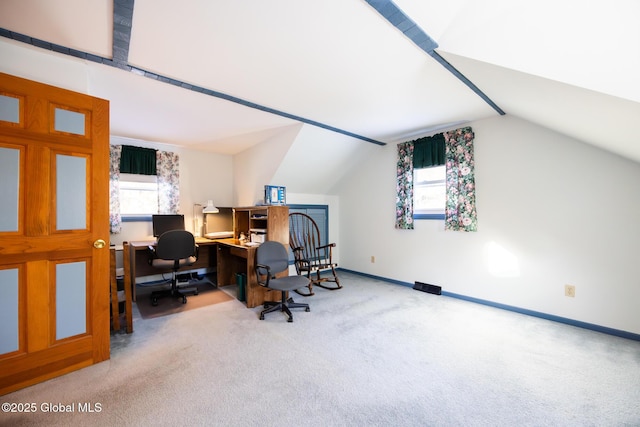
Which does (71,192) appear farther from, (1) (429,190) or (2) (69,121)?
(1) (429,190)

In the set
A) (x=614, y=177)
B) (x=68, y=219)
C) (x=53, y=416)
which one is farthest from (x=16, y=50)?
(x=614, y=177)

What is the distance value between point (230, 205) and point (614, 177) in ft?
17.4

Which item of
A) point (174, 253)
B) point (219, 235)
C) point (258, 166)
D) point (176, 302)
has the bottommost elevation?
point (176, 302)

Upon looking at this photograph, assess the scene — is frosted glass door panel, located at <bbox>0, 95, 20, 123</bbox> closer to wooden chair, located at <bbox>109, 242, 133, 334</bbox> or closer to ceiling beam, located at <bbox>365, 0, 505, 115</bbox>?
wooden chair, located at <bbox>109, 242, 133, 334</bbox>

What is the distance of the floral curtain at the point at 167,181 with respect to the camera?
13.9ft

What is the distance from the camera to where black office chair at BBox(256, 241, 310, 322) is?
285cm

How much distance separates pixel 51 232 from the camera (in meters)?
1.82

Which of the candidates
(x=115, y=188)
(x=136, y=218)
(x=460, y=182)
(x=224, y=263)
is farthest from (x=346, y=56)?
(x=136, y=218)

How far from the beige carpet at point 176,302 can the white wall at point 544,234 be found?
9.67 ft

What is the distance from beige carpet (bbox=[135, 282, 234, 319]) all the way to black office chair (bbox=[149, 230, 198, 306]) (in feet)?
0.26

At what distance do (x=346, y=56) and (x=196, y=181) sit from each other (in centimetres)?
367

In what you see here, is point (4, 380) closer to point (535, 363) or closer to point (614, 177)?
point (535, 363)

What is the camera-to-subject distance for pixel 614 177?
2479 millimetres

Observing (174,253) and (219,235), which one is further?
(219,235)
